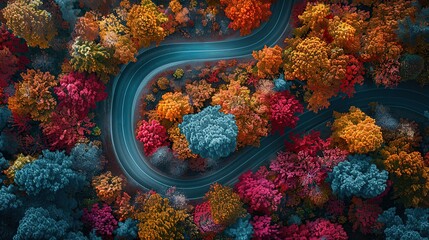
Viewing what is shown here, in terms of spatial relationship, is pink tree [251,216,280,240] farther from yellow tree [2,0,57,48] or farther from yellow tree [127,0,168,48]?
yellow tree [2,0,57,48]

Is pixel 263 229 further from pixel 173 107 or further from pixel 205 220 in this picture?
pixel 173 107

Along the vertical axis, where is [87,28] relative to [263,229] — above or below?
above

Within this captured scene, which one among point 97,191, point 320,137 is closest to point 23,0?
point 97,191

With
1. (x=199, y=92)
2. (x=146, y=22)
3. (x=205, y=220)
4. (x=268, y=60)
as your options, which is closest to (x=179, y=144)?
(x=199, y=92)

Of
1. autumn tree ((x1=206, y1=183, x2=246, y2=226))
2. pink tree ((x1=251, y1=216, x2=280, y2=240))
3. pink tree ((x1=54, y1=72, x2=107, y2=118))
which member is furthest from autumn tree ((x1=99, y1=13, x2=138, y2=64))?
pink tree ((x1=251, y1=216, x2=280, y2=240))

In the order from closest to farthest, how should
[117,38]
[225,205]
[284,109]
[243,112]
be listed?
[225,205], [243,112], [117,38], [284,109]
